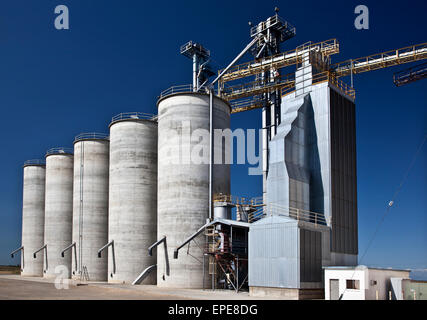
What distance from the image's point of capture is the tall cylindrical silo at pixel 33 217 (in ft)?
208

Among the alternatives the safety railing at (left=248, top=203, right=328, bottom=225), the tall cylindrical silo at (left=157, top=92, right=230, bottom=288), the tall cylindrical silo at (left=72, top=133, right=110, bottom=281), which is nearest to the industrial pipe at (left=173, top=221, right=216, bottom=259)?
the tall cylindrical silo at (left=157, top=92, right=230, bottom=288)

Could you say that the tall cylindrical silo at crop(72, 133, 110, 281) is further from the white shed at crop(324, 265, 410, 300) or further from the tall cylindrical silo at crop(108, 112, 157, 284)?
the white shed at crop(324, 265, 410, 300)

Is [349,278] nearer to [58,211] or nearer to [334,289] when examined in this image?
[334,289]

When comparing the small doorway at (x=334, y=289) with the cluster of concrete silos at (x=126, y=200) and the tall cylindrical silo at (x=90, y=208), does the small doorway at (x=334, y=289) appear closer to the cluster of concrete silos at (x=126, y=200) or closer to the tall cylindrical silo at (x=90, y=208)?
the cluster of concrete silos at (x=126, y=200)

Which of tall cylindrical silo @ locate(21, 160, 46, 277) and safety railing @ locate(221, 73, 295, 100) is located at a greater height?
safety railing @ locate(221, 73, 295, 100)

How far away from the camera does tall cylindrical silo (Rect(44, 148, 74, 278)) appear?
189ft

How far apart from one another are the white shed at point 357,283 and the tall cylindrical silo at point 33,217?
145 feet

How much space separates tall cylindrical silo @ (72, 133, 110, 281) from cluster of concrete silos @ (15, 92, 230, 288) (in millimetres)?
106

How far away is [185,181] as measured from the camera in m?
39.4

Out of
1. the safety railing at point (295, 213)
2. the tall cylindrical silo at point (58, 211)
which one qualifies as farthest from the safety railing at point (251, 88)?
the tall cylindrical silo at point (58, 211)

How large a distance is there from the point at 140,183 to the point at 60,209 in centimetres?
1748

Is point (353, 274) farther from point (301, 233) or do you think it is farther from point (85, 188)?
point (85, 188)

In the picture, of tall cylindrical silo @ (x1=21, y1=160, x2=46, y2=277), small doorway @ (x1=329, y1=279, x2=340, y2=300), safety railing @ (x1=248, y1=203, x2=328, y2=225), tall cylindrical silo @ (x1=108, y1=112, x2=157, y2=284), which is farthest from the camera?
tall cylindrical silo @ (x1=21, y1=160, x2=46, y2=277)
